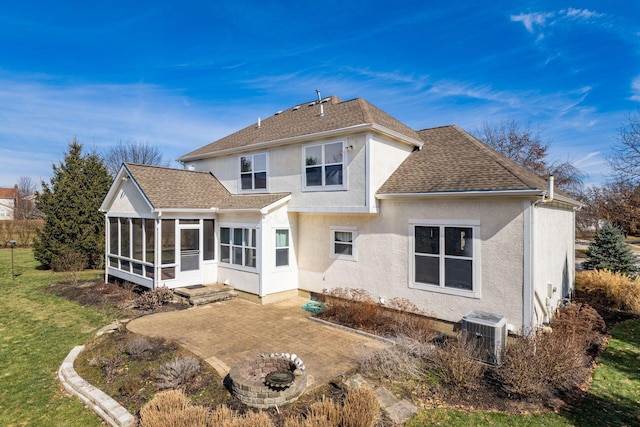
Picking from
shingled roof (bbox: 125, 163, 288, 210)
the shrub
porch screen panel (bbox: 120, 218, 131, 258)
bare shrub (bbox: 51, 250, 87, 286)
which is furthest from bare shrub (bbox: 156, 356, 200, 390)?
bare shrub (bbox: 51, 250, 87, 286)

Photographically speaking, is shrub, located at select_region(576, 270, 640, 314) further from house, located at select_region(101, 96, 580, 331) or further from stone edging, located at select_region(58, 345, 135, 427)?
stone edging, located at select_region(58, 345, 135, 427)

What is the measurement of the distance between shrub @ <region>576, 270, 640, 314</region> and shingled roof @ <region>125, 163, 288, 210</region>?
43.3 feet

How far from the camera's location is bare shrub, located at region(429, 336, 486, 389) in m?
6.10

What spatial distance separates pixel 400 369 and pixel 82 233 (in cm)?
2081

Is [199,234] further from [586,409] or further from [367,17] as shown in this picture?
[586,409]

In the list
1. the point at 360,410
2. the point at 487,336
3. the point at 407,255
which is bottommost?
the point at 360,410

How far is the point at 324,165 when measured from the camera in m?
11.2

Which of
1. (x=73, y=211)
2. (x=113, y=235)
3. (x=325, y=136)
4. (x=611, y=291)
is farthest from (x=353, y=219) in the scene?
(x=73, y=211)

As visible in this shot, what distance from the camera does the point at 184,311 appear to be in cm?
1094

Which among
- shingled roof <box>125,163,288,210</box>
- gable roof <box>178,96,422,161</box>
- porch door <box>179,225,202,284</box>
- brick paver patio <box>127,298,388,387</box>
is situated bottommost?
brick paver patio <box>127,298,388,387</box>

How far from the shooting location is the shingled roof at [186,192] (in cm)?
1223

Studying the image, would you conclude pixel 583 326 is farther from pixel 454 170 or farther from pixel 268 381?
pixel 268 381

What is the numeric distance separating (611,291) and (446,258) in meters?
8.84

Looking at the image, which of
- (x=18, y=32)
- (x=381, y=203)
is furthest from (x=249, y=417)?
(x=18, y=32)
